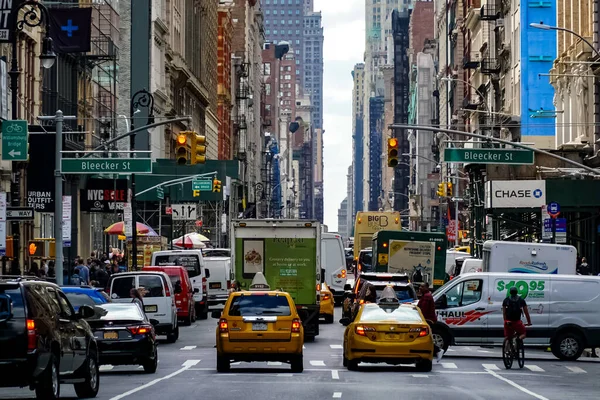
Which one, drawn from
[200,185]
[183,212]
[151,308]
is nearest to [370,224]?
[200,185]

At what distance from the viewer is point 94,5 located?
68.6 m

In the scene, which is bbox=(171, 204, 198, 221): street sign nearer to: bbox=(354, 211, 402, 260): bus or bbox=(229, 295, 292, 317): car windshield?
bbox=(354, 211, 402, 260): bus

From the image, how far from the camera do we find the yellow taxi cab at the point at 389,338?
27.3 meters

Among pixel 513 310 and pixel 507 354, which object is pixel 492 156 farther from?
pixel 507 354

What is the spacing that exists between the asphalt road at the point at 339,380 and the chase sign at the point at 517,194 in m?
26.7

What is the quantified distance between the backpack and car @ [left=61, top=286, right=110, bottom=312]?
8724 mm

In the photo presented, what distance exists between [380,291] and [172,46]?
7230 cm

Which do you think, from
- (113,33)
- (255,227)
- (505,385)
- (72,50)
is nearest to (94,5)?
(113,33)

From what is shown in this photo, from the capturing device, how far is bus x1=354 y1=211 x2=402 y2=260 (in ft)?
250

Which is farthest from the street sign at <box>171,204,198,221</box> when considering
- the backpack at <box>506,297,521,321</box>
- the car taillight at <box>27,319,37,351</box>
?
the car taillight at <box>27,319,37,351</box>

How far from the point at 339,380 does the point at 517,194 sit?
3838 centimetres

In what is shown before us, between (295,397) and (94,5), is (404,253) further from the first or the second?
(295,397)

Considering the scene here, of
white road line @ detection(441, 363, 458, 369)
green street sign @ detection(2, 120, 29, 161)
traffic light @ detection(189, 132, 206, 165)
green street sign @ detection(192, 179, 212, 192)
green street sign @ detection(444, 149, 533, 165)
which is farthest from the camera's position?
green street sign @ detection(192, 179, 212, 192)

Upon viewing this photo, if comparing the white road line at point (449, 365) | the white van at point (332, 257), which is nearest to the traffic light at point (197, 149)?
the white road line at point (449, 365)
